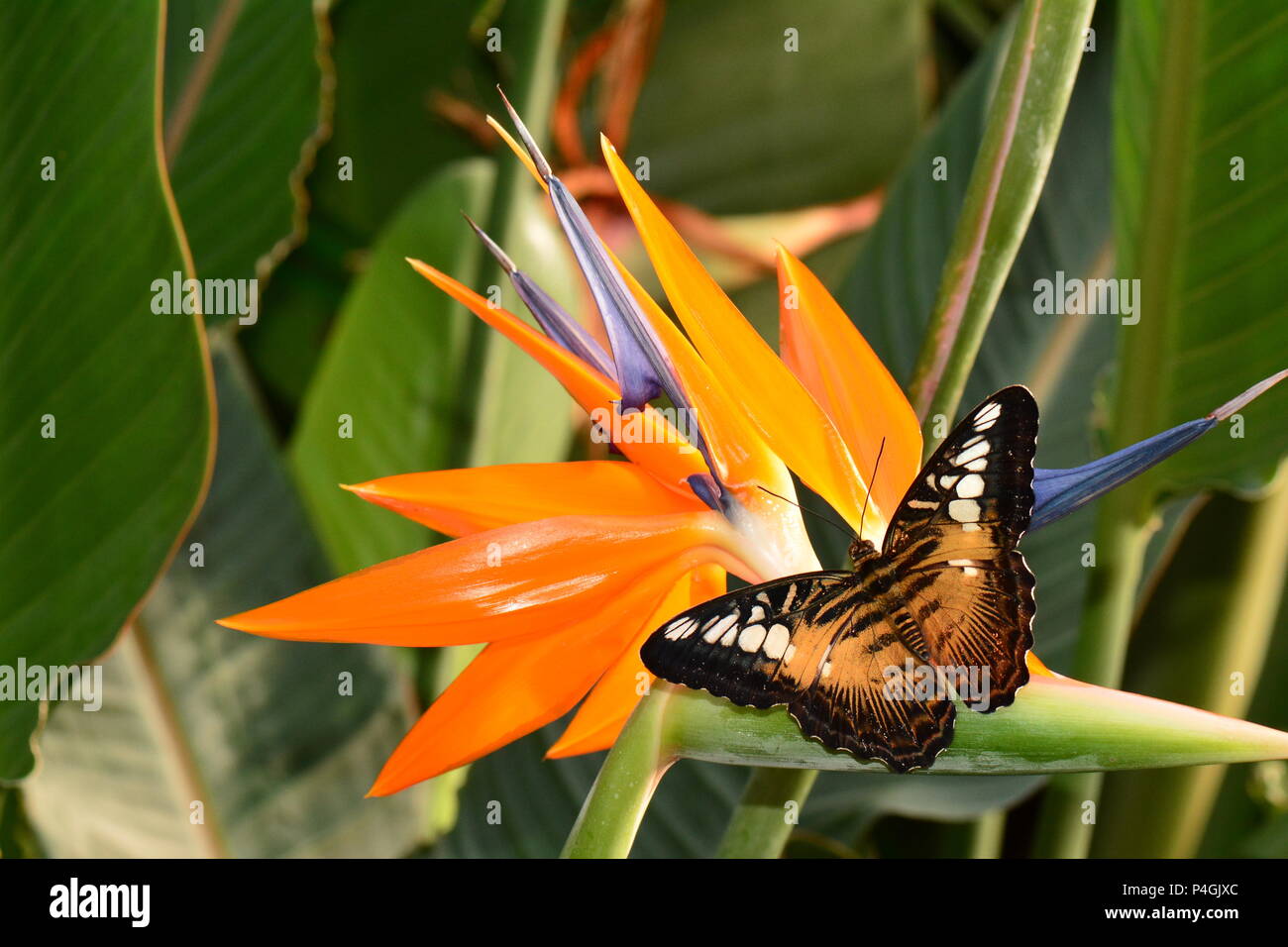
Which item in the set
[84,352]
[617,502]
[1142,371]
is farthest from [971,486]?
[84,352]

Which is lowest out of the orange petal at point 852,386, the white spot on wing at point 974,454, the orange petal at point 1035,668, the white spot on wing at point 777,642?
the orange petal at point 1035,668

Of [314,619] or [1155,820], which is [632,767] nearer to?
[314,619]

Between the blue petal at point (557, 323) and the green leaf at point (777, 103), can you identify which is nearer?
the blue petal at point (557, 323)

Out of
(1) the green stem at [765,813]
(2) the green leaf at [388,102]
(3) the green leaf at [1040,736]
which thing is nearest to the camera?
(3) the green leaf at [1040,736]

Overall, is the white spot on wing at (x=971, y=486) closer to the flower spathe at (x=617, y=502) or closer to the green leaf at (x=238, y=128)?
the flower spathe at (x=617, y=502)

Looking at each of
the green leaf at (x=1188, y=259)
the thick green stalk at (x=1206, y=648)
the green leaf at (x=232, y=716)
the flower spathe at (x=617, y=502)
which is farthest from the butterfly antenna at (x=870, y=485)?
the thick green stalk at (x=1206, y=648)
